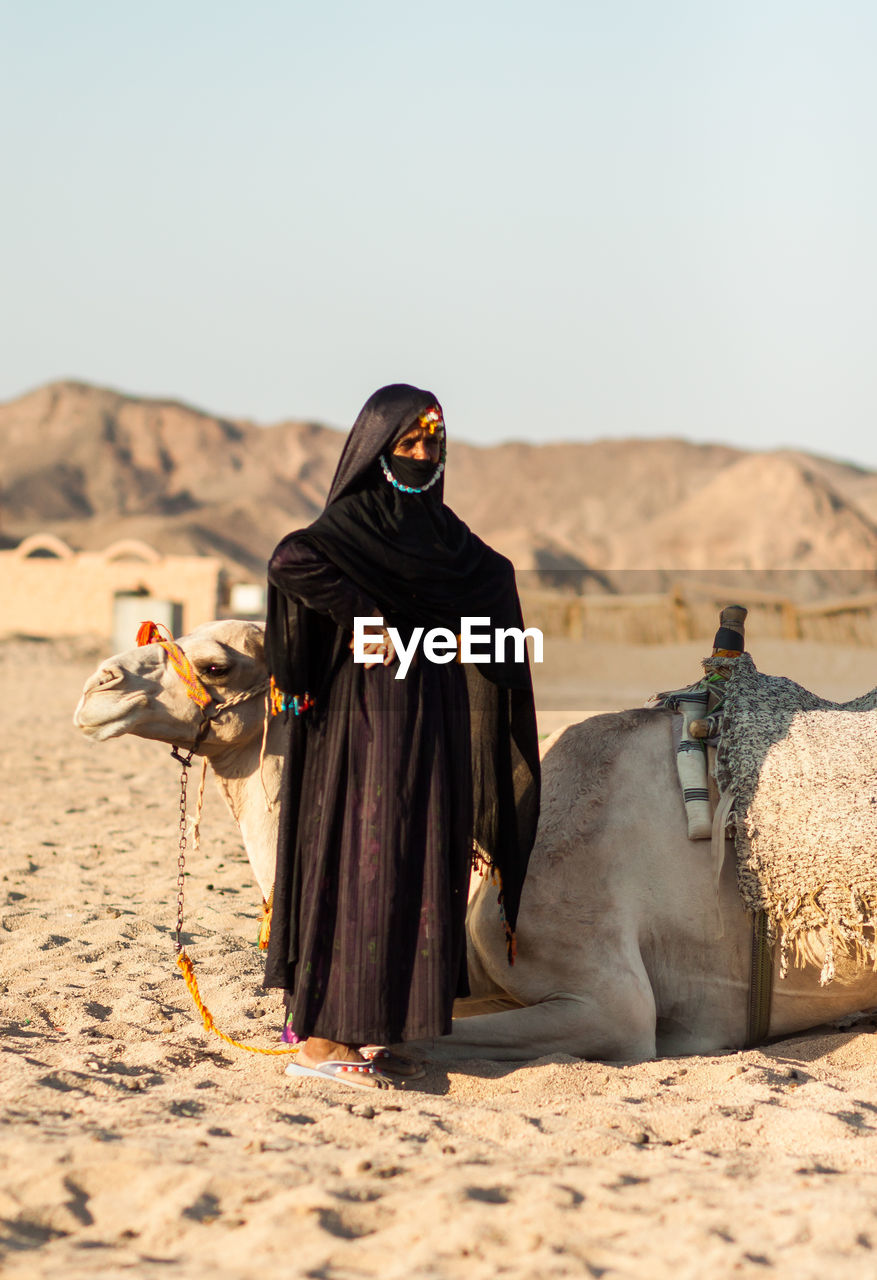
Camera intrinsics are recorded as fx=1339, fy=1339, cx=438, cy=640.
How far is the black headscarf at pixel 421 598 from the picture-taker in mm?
3600

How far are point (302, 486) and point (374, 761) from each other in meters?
85.1

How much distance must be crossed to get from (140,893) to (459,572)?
3.31 metres

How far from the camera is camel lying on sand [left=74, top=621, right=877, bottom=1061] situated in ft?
12.8

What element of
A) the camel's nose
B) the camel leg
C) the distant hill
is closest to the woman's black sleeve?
the camel's nose

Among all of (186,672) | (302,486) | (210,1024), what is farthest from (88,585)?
(302,486)

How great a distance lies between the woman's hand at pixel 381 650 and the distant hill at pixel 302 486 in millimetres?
47425

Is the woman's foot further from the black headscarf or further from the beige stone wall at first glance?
the beige stone wall

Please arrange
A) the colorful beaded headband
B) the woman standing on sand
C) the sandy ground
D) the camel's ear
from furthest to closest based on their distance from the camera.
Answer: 1. the camel's ear
2. the colorful beaded headband
3. the woman standing on sand
4. the sandy ground

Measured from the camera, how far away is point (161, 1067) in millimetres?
3805

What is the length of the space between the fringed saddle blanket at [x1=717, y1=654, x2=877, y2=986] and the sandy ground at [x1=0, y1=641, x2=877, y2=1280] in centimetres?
40

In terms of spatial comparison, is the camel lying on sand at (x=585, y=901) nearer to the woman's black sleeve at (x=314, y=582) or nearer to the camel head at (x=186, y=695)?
the camel head at (x=186, y=695)

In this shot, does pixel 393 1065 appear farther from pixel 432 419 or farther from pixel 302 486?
pixel 302 486

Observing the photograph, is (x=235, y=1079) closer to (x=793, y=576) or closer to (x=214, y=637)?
(x=214, y=637)

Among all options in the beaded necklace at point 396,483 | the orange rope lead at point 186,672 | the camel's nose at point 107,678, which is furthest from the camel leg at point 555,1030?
the beaded necklace at point 396,483
